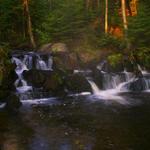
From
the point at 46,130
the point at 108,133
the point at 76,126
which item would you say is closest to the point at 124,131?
A: the point at 108,133

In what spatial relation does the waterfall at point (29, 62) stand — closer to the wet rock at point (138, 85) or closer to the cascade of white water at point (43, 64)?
the cascade of white water at point (43, 64)

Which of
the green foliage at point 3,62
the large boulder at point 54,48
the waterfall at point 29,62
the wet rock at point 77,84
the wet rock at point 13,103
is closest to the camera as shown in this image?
the wet rock at point 13,103

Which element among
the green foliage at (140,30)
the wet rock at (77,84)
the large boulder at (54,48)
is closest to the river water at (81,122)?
the wet rock at (77,84)

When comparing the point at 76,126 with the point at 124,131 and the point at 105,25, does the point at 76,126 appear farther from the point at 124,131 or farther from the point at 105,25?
the point at 105,25

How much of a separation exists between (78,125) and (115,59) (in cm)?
1135

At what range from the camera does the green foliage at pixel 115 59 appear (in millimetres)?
26625

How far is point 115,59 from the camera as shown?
2688 cm

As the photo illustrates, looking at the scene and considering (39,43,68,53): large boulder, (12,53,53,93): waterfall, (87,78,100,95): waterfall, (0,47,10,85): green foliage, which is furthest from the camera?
(39,43,68,53): large boulder

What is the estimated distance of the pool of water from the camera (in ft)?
46.0

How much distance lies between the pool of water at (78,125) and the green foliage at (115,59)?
523cm

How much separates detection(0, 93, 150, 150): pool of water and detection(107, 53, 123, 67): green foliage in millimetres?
5229

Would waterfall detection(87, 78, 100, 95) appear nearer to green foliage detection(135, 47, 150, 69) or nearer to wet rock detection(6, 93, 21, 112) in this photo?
green foliage detection(135, 47, 150, 69)

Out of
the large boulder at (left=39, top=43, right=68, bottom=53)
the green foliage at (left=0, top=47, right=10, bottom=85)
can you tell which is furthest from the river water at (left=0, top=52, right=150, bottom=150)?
the large boulder at (left=39, top=43, right=68, bottom=53)

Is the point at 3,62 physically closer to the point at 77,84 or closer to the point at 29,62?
the point at 29,62
